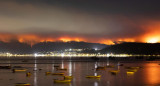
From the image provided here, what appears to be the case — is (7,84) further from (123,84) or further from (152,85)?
(152,85)

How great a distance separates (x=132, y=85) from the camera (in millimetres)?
36562

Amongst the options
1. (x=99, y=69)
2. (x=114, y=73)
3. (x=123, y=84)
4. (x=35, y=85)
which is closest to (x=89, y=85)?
(x=123, y=84)

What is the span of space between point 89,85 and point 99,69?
29918 mm

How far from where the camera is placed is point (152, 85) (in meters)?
36.0

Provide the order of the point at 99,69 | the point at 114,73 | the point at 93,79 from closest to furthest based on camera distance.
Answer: the point at 93,79 → the point at 114,73 → the point at 99,69

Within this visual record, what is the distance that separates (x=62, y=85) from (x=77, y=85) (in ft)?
6.58

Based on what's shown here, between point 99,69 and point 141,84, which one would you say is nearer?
point 141,84

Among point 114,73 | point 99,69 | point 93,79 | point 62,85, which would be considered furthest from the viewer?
point 99,69

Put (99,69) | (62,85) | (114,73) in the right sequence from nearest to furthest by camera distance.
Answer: (62,85)
(114,73)
(99,69)

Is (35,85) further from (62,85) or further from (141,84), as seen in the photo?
(141,84)

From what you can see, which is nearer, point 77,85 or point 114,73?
point 77,85

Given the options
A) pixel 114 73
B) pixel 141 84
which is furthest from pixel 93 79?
pixel 114 73

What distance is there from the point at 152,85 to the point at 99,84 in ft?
22.5

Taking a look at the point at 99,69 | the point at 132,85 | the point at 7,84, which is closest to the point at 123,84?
the point at 132,85
